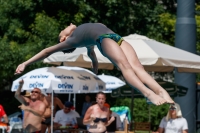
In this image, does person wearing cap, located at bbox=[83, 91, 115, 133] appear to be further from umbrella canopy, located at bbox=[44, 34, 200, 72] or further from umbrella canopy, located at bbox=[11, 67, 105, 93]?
Answer: umbrella canopy, located at bbox=[44, 34, 200, 72]

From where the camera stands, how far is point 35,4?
65.6 feet

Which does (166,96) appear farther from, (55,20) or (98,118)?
(55,20)

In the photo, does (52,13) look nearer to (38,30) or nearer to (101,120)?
(38,30)

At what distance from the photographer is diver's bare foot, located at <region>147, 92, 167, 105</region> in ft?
21.1

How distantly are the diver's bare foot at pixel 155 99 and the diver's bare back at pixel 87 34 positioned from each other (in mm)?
1191

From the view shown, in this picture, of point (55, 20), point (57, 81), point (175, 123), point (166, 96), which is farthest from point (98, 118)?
point (55, 20)

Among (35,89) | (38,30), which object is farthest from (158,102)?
(38,30)

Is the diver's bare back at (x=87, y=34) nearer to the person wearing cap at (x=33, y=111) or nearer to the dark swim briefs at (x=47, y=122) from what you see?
the person wearing cap at (x=33, y=111)

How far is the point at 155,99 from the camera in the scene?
6520 mm

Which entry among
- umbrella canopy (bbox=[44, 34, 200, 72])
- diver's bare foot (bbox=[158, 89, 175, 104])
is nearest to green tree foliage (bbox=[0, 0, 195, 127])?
umbrella canopy (bbox=[44, 34, 200, 72])

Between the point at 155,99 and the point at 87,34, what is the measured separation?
146cm

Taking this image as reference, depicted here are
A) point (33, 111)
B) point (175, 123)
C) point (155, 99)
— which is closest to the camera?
point (155, 99)

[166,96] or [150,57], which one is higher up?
[150,57]

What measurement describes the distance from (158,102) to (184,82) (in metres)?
10.3
